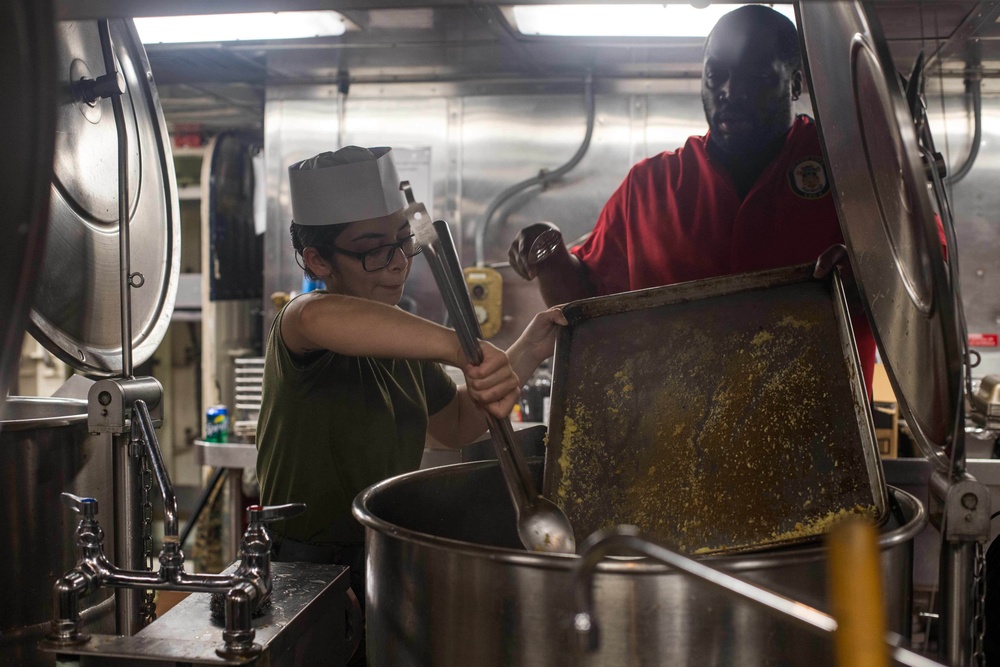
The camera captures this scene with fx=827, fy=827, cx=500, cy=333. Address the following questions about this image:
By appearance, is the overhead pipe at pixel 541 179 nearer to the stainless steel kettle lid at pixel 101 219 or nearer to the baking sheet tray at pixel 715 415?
the stainless steel kettle lid at pixel 101 219

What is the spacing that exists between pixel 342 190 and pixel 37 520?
2.49 feet

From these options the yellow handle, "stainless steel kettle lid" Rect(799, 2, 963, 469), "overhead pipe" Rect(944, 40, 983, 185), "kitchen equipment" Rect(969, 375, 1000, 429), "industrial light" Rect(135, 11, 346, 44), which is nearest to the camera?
the yellow handle

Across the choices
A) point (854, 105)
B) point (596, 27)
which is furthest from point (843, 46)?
point (596, 27)

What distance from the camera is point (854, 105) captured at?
2.83 feet

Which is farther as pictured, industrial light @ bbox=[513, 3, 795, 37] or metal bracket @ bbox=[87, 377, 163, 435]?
industrial light @ bbox=[513, 3, 795, 37]

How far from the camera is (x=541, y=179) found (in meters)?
3.45

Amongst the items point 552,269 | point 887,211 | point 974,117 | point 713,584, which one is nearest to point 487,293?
point 552,269

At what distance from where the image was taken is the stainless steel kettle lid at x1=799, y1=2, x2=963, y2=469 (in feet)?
2.17

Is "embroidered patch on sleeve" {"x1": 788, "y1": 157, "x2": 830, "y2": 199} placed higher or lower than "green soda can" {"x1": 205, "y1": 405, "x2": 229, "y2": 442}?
higher

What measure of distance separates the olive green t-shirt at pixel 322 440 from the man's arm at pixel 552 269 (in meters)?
A: 0.38

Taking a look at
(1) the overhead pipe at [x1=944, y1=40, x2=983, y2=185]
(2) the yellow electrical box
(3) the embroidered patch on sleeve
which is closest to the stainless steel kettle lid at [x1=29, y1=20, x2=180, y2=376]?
(3) the embroidered patch on sleeve

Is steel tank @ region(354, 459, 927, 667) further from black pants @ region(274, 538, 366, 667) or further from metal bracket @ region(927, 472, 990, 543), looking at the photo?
black pants @ region(274, 538, 366, 667)

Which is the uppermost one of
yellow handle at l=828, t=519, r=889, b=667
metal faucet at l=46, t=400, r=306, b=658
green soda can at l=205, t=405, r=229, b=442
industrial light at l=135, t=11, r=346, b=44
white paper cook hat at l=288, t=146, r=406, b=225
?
industrial light at l=135, t=11, r=346, b=44

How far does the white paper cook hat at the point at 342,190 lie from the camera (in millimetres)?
1502
